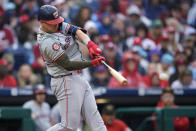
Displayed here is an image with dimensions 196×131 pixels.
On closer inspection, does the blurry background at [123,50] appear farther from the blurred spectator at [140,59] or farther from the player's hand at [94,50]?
the player's hand at [94,50]

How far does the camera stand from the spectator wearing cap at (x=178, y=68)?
9203 millimetres

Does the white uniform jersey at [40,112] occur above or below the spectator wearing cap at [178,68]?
below

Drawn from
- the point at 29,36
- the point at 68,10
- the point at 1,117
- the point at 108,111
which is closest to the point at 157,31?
the point at 68,10

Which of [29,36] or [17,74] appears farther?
[29,36]

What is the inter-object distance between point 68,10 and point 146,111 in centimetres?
359

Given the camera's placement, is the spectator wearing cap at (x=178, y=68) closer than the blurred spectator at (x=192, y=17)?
Yes

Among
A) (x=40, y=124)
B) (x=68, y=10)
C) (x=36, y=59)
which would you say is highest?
(x=68, y=10)

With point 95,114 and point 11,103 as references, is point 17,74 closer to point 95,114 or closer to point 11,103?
point 11,103

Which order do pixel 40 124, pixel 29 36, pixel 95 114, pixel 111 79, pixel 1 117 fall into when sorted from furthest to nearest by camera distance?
1. pixel 29 36
2. pixel 111 79
3. pixel 40 124
4. pixel 1 117
5. pixel 95 114

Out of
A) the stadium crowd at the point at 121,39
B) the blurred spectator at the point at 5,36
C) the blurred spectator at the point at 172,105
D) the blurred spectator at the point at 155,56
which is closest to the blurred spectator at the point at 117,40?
the stadium crowd at the point at 121,39

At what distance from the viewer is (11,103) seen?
7961mm

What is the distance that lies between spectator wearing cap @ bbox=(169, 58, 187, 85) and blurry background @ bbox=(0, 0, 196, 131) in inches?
0.7

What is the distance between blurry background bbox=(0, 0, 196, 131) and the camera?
26.9ft

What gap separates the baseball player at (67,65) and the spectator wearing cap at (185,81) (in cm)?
381
